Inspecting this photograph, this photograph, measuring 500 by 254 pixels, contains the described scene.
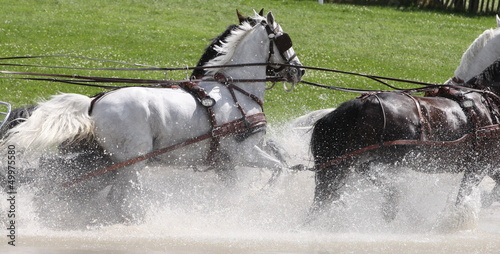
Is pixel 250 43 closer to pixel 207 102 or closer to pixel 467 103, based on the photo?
pixel 207 102

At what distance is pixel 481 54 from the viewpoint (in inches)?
301

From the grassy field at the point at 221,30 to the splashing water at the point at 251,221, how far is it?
14.5 feet

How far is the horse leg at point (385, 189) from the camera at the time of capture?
267 inches

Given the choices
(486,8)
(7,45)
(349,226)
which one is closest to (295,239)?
(349,226)

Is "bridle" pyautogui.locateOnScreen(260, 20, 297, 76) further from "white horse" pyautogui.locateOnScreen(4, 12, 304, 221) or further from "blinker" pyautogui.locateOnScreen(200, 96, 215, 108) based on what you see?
"blinker" pyautogui.locateOnScreen(200, 96, 215, 108)

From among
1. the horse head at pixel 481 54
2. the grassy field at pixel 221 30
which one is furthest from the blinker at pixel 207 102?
the grassy field at pixel 221 30

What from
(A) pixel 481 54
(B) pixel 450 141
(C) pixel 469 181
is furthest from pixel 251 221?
(A) pixel 481 54

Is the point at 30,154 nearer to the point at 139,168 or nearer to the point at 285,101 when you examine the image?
the point at 139,168

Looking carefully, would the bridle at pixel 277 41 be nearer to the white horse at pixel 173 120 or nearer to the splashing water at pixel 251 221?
the white horse at pixel 173 120

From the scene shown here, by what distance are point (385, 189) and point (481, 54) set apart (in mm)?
1846

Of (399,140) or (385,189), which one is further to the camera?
(385,189)

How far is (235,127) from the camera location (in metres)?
6.59

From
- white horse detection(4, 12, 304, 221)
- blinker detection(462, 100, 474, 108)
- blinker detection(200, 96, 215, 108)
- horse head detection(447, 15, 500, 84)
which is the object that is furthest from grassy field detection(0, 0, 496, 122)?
blinker detection(200, 96, 215, 108)

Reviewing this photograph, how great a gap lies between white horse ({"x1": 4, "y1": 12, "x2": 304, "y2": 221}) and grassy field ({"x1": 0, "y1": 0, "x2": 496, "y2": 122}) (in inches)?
179
